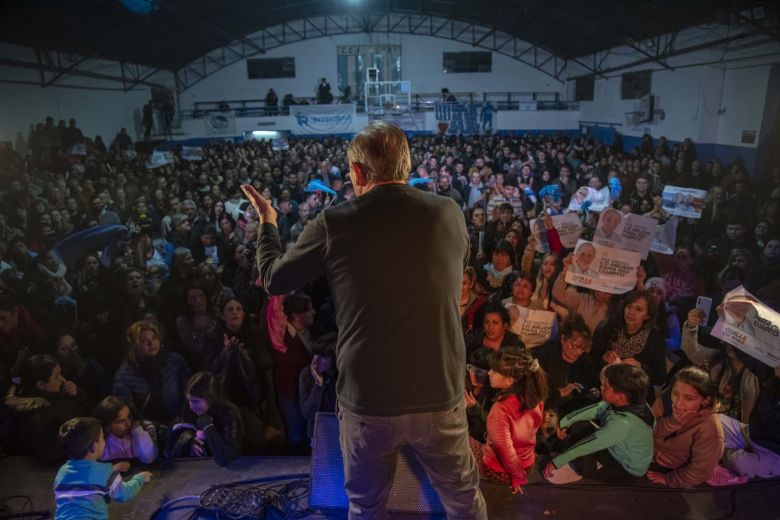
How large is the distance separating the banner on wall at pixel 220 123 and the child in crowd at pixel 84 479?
16.8 metres

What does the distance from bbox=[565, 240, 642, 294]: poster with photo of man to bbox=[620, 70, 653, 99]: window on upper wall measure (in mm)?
14610

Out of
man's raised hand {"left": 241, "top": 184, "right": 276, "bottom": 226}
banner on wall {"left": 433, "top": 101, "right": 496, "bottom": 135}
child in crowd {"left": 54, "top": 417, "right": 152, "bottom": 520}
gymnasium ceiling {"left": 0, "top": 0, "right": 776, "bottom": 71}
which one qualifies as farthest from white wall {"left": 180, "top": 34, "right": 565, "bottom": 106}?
man's raised hand {"left": 241, "top": 184, "right": 276, "bottom": 226}

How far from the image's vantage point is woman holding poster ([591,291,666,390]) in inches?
134

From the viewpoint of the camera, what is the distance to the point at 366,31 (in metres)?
22.3

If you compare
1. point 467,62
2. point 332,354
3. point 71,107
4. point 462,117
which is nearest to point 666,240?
point 332,354

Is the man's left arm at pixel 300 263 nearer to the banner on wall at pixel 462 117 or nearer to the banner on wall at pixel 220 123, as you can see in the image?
the banner on wall at pixel 462 117

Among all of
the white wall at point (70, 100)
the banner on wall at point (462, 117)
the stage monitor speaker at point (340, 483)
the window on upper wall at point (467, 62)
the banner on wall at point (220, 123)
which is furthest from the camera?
the window on upper wall at point (467, 62)

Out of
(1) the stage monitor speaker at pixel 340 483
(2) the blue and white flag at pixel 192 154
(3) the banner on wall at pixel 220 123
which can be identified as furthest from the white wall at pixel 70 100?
(1) the stage monitor speaker at pixel 340 483

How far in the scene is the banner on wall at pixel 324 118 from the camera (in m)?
16.3

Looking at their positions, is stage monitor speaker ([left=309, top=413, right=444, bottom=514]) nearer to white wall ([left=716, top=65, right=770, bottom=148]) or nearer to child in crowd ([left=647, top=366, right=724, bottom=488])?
child in crowd ([left=647, top=366, right=724, bottom=488])

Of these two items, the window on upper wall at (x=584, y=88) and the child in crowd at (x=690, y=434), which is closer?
the child in crowd at (x=690, y=434)

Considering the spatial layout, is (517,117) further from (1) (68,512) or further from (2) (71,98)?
(1) (68,512)

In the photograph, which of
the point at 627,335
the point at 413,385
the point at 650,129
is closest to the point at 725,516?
the point at 627,335

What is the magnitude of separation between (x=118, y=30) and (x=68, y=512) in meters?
14.7
